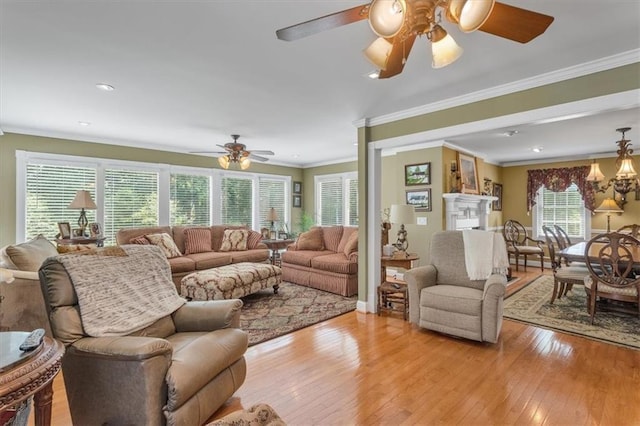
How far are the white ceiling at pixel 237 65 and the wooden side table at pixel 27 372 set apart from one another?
185 centimetres

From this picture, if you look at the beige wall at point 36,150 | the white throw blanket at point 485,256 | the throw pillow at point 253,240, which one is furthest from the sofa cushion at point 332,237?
the beige wall at point 36,150

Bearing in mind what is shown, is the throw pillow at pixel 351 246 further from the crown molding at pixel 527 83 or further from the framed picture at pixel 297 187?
the framed picture at pixel 297 187

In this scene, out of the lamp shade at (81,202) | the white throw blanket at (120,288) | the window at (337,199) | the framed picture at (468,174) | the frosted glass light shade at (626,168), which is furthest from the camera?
the window at (337,199)

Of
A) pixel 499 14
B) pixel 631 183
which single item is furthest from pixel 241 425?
pixel 631 183

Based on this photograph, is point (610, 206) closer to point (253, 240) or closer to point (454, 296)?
point (454, 296)

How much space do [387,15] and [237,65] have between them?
170 centimetres

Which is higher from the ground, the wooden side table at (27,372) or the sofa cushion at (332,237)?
the sofa cushion at (332,237)

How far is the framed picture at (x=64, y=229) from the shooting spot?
187 inches

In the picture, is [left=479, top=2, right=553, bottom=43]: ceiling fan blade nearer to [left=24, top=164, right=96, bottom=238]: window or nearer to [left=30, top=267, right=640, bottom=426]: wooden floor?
[left=30, top=267, right=640, bottom=426]: wooden floor

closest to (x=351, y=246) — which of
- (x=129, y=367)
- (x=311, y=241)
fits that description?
(x=311, y=241)

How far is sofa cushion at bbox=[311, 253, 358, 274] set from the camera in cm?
478

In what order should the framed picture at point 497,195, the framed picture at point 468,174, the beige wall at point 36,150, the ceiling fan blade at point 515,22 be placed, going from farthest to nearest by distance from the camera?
the framed picture at point 497,195 < the framed picture at point 468,174 < the beige wall at point 36,150 < the ceiling fan blade at point 515,22

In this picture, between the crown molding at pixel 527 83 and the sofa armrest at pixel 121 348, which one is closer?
the sofa armrest at pixel 121 348

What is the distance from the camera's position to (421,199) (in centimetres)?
566
